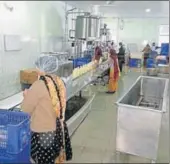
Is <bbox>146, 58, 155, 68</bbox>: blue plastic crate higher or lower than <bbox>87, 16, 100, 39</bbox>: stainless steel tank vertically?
lower

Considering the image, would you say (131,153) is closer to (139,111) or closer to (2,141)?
(139,111)

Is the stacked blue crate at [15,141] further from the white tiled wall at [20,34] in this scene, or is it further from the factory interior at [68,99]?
the white tiled wall at [20,34]

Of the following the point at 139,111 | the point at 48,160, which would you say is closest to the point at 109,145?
the point at 139,111

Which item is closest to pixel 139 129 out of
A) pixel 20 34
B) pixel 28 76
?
pixel 28 76

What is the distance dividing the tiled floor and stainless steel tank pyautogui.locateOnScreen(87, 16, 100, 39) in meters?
1.82

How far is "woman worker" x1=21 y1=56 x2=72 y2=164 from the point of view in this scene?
69.1 inches

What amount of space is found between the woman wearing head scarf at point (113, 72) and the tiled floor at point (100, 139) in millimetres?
1015

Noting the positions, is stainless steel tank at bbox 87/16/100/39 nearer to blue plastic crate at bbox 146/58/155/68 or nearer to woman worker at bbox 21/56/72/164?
blue plastic crate at bbox 146/58/155/68

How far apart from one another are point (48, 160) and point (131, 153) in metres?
0.93

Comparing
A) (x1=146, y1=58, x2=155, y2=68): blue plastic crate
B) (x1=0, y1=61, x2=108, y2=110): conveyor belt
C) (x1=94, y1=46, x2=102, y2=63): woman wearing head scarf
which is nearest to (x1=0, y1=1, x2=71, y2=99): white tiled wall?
(x1=0, y1=61, x2=108, y2=110): conveyor belt

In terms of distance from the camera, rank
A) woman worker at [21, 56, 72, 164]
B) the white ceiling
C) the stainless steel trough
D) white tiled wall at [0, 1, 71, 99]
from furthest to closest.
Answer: white tiled wall at [0, 1, 71, 99] < the stainless steel trough < woman worker at [21, 56, 72, 164] < the white ceiling

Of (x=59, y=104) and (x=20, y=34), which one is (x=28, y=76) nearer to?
(x=20, y=34)

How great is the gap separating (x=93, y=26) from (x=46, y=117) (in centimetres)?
366

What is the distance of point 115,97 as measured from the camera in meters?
4.82
